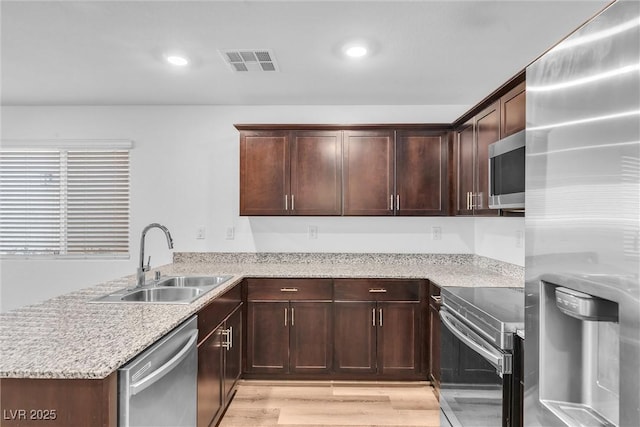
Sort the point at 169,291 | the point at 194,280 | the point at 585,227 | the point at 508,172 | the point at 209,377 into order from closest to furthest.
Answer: the point at 585,227
the point at 508,172
the point at 209,377
the point at 169,291
the point at 194,280

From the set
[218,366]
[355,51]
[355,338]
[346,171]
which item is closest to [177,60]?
[355,51]

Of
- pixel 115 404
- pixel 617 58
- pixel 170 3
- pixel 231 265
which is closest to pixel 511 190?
pixel 617 58

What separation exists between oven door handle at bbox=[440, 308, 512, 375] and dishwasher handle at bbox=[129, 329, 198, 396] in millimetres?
1333

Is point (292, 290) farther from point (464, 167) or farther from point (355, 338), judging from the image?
point (464, 167)

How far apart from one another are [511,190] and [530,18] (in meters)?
1.02

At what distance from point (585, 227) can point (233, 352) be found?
244 centimetres

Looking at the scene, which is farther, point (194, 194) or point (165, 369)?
point (194, 194)

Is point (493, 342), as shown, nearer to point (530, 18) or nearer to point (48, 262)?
point (530, 18)

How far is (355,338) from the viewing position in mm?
2980

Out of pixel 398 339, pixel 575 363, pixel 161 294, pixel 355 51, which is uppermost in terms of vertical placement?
pixel 355 51

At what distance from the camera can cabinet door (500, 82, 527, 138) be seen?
2049 millimetres

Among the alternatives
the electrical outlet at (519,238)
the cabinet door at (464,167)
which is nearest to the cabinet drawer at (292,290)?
the cabinet door at (464,167)

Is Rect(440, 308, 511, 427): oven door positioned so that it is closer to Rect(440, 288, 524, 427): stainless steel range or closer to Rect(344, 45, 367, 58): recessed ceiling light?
Rect(440, 288, 524, 427): stainless steel range

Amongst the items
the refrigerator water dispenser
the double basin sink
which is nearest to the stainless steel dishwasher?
the double basin sink
